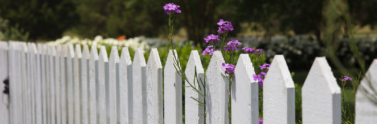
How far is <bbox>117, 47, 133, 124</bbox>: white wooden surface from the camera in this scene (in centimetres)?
183

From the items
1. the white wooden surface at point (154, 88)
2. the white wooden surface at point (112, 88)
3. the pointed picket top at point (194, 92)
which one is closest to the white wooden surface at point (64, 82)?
the white wooden surface at point (112, 88)

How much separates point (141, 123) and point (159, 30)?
3119cm

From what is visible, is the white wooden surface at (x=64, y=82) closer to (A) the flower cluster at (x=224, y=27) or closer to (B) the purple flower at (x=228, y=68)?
(A) the flower cluster at (x=224, y=27)

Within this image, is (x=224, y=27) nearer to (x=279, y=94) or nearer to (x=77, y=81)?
(x=279, y=94)

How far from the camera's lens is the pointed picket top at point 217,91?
1312 mm

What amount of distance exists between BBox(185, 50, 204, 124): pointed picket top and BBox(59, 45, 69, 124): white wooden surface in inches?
53.9

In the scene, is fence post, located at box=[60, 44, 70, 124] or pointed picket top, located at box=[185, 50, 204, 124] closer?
pointed picket top, located at box=[185, 50, 204, 124]

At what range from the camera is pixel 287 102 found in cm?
105

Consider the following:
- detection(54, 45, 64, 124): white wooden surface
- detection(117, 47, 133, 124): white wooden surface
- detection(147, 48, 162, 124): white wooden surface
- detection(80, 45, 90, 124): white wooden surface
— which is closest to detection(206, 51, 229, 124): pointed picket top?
detection(147, 48, 162, 124): white wooden surface

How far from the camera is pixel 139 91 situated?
174cm

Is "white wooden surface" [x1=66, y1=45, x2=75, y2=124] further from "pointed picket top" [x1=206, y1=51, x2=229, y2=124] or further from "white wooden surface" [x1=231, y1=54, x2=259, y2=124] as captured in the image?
"white wooden surface" [x1=231, y1=54, x2=259, y2=124]

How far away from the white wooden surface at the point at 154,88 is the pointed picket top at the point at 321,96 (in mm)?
764

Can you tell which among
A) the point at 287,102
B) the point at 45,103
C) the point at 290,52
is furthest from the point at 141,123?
the point at 290,52

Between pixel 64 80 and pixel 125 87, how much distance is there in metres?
0.93
